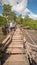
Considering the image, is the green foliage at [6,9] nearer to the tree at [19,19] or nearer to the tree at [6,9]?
the tree at [6,9]

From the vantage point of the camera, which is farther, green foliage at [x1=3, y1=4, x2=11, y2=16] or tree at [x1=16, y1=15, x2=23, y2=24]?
tree at [x1=16, y1=15, x2=23, y2=24]

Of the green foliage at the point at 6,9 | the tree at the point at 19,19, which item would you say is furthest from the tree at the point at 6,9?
the tree at the point at 19,19

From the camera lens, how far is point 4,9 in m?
129

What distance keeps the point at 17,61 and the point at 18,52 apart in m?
5.16

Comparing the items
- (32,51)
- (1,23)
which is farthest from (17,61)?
(1,23)

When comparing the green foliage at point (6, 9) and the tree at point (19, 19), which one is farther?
the tree at point (19, 19)

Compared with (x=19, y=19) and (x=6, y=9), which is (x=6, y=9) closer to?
(x=6, y=9)

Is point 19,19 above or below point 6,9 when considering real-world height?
below

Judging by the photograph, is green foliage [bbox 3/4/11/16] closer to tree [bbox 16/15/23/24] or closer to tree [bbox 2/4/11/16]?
tree [bbox 2/4/11/16]

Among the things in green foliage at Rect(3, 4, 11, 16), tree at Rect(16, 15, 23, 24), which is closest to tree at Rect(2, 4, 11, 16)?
green foliage at Rect(3, 4, 11, 16)

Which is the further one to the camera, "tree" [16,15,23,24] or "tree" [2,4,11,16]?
"tree" [16,15,23,24]

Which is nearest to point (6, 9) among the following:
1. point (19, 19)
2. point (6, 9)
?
point (6, 9)

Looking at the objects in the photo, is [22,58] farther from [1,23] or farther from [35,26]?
[35,26]

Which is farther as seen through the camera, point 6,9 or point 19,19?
point 19,19
